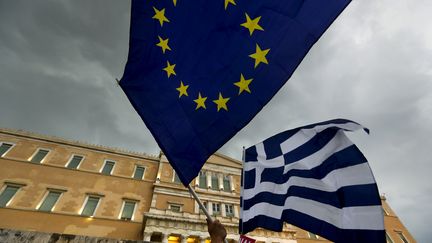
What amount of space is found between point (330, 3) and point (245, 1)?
121 centimetres

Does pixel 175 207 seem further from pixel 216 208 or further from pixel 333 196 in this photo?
pixel 333 196

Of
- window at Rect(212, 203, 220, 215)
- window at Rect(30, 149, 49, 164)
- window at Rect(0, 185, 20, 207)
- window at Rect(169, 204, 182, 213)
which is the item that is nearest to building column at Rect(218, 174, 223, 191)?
window at Rect(212, 203, 220, 215)

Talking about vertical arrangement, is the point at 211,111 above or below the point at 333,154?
above

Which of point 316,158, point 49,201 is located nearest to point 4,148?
point 49,201

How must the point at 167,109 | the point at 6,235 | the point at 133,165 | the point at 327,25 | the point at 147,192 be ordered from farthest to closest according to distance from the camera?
the point at 133,165 < the point at 147,192 < the point at 167,109 < the point at 327,25 < the point at 6,235

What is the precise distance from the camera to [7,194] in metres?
18.0

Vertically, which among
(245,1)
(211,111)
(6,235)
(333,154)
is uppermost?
(245,1)

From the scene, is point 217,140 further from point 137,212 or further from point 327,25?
point 137,212

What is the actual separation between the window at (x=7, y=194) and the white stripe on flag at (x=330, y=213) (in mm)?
21308

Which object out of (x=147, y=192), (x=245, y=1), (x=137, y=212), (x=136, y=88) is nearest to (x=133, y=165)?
(x=147, y=192)

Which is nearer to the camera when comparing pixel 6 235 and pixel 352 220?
pixel 6 235

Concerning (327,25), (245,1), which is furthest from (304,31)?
(245,1)

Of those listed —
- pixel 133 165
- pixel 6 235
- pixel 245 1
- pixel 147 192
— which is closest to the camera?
pixel 6 235

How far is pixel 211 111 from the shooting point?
152 inches
